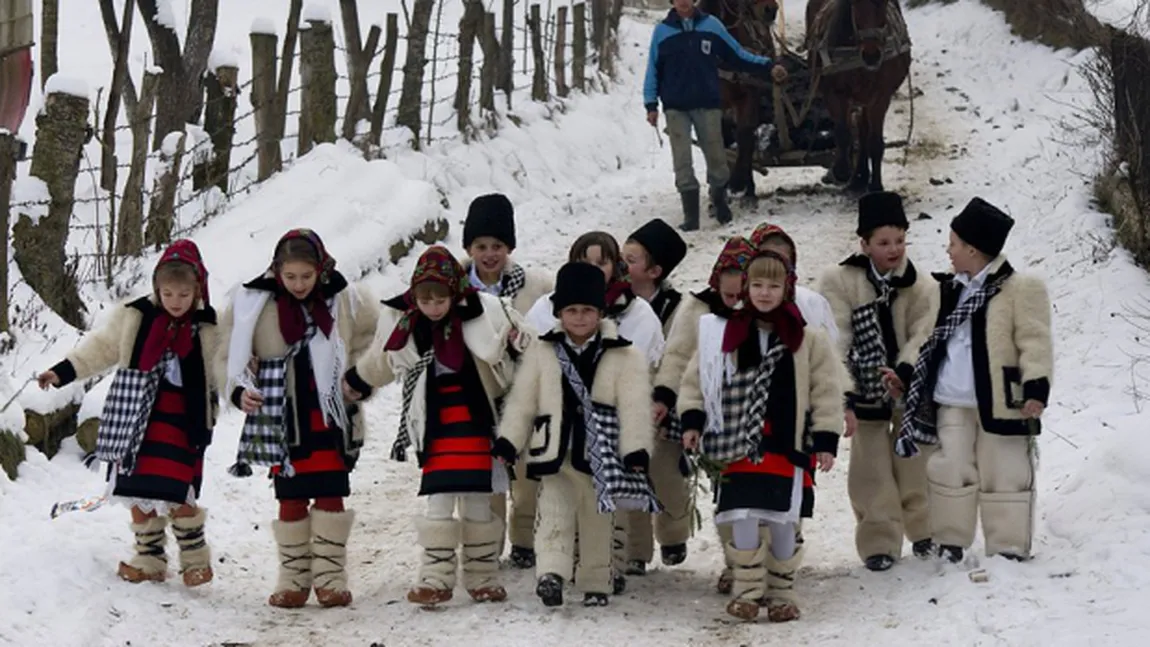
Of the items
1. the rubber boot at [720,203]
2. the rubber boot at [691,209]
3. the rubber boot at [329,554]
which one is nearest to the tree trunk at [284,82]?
the rubber boot at [691,209]

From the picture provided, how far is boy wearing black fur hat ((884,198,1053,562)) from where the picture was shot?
606cm

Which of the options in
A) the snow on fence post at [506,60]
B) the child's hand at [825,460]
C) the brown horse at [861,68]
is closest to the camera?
the child's hand at [825,460]

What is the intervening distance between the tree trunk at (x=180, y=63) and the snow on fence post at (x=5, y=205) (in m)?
3.61

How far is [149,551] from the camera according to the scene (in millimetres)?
6250

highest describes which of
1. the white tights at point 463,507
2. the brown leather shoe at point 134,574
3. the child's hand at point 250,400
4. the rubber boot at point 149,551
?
the child's hand at point 250,400

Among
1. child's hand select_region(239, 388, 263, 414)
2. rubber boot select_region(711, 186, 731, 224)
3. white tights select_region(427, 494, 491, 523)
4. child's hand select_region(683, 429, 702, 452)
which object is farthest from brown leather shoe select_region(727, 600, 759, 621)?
rubber boot select_region(711, 186, 731, 224)

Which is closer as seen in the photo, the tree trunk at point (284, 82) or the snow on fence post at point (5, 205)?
the snow on fence post at point (5, 205)

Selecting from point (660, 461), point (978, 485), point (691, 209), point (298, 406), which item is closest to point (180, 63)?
point (691, 209)

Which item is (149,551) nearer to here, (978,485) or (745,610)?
(745,610)

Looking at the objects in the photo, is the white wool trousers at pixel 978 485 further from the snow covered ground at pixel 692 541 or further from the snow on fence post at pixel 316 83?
the snow on fence post at pixel 316 83

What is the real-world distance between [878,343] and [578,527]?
1.43 meters

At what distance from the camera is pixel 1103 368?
8766mm

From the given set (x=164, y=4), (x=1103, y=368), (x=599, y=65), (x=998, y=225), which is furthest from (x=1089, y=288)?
(x=599, y=65)

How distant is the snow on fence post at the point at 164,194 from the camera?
10.5 metres
